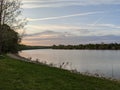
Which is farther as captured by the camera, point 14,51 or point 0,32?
point 14,51

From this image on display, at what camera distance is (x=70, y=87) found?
17000 mm

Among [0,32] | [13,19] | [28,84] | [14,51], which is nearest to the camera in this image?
[28,84]

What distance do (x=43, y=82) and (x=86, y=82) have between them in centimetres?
290

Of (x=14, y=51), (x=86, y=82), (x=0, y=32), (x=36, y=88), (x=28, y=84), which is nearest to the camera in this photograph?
(x=36, y=88)

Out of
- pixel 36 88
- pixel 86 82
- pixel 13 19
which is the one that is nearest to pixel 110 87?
pixel 86 82

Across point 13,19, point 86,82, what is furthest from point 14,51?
point 86,82

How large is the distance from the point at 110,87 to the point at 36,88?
4448 millimetres

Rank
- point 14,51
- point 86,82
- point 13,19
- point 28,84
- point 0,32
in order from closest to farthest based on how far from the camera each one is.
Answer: point 28,84
point 86,82
point 0,32
point 13,19
point 14,51

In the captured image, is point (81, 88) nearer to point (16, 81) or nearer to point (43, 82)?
point (43, 82)

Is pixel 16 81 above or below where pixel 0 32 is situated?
below

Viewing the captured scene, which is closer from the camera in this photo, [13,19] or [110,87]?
[110,87]

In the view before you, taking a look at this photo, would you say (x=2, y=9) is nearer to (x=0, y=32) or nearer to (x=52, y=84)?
(x=0, y=32)

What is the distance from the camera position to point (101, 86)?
18.3 meters

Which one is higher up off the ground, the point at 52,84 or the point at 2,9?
the point at 2,9
